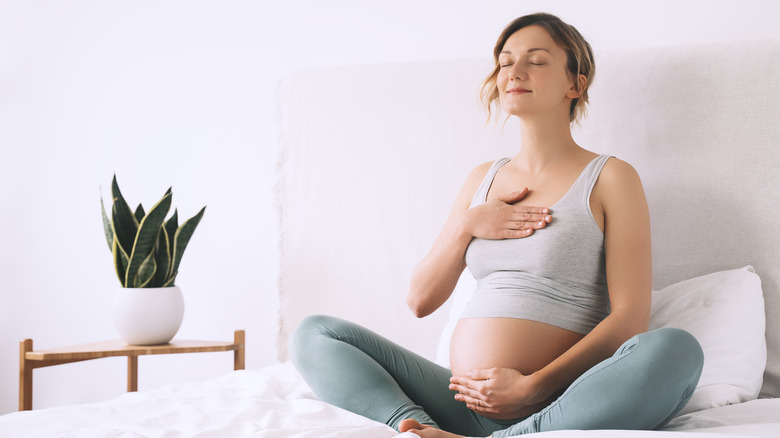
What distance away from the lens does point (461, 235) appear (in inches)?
52.0

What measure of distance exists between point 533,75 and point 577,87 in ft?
0.41

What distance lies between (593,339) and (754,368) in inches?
17.0

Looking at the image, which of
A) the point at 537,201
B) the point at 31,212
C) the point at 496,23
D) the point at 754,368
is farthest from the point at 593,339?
the point at 31,212

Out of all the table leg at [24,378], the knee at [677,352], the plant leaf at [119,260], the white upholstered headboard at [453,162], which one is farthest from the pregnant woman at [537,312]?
the table leg at [24,378]

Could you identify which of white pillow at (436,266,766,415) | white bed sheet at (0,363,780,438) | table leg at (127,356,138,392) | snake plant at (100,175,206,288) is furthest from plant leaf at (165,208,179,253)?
white pillow at (436,266,766,415)

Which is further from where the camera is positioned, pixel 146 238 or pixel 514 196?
pixel 146 238

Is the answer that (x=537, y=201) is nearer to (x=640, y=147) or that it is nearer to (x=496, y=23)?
(x=640, y=147)

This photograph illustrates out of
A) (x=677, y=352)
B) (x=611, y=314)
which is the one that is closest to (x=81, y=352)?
(x=611, y=314)

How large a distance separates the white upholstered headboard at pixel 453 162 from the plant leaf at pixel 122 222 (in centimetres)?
46

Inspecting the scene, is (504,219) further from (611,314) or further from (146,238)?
(146,238)

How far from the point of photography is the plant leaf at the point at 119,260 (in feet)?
6.48

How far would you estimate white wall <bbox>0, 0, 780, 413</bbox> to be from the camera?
2.25 m

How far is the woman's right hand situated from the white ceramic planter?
104 centimetres

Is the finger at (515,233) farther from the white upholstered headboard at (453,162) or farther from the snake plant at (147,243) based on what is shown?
the snake plant at (147,243)
